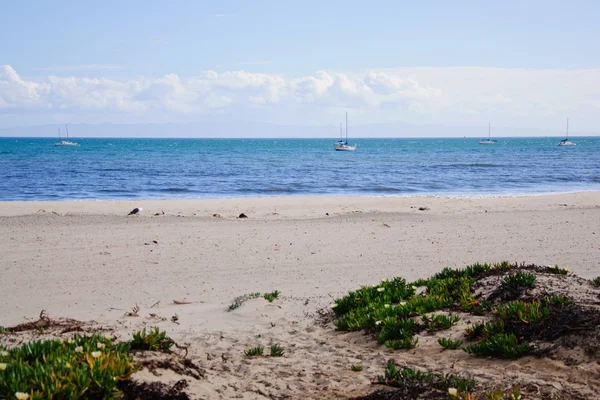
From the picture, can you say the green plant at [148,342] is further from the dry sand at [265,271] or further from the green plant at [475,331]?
the green plant at [475,331]

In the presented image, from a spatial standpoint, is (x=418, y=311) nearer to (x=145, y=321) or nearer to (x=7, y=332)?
(x=145, y=321)

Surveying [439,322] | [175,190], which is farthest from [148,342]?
[175,190]

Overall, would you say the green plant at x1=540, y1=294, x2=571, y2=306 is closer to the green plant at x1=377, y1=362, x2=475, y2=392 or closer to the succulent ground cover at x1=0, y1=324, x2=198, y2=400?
the green plant at x1=377, y1=362, x2=475, y2=392

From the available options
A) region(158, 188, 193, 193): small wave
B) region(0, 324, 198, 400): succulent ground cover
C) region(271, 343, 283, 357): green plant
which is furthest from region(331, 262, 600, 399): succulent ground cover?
region(158, 188, 193, 193): small wave

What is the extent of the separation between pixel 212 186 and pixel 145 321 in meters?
29.6

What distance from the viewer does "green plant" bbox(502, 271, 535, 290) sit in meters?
6.71

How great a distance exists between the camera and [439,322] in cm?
637

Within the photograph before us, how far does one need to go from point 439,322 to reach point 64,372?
4.15m

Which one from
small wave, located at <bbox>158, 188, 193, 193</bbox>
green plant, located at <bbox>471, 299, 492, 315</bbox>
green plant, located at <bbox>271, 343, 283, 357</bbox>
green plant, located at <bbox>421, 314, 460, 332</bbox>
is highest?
green plant, located at <bbox>471, 299, 492, 315</bbox>

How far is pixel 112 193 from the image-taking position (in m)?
31.4

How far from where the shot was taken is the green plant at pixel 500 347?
5.45m

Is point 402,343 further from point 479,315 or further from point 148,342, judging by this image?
point 148,342

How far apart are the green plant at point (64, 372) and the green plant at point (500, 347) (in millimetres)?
3412

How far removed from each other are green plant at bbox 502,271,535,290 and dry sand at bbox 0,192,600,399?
4.90 feet
